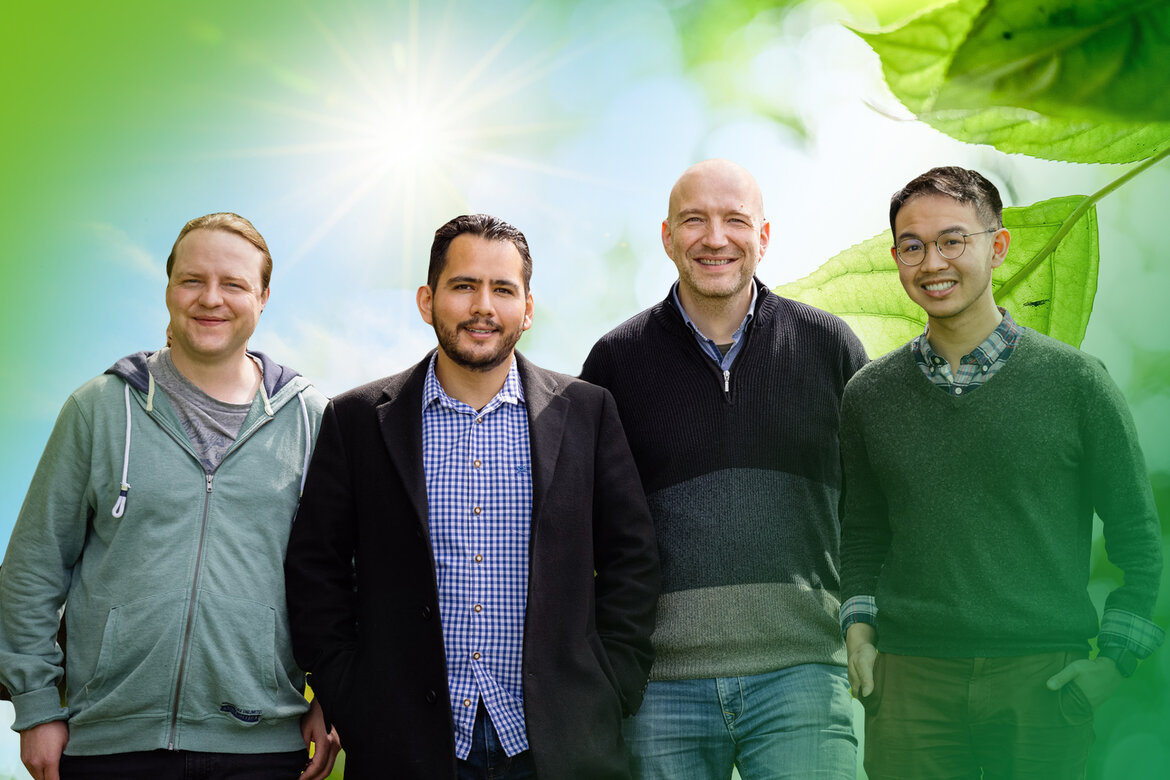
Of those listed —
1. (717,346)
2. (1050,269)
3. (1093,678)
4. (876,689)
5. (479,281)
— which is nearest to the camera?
(1050,269)

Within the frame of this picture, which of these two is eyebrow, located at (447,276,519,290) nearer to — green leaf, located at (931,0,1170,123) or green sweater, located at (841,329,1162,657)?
green sweater, located at (841,329,1162,657)

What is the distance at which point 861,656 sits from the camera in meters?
1.59

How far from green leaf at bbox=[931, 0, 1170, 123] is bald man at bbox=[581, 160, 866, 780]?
1207 mm

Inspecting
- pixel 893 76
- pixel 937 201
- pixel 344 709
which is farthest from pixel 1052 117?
pixel 344 709

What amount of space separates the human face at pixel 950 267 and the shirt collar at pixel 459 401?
0.75 metres

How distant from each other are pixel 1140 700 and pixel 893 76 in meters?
1.06

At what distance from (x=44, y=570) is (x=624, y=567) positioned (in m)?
1.06

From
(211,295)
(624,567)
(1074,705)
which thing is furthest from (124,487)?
(1074,705)

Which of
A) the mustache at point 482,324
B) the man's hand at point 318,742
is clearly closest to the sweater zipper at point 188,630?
the man's hand at point 318,742

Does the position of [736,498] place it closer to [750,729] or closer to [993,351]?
[750,729]

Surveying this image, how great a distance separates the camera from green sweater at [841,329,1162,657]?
4.58ft

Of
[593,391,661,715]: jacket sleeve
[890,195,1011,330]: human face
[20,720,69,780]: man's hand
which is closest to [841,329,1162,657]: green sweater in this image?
[890,195,1011,330]: human face

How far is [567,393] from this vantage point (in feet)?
6.14

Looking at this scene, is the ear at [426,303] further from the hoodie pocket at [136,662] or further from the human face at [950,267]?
the human face at [950,267]
